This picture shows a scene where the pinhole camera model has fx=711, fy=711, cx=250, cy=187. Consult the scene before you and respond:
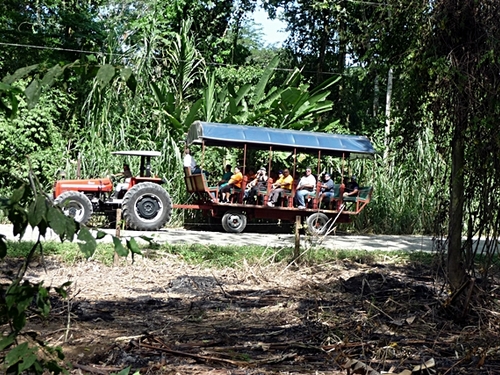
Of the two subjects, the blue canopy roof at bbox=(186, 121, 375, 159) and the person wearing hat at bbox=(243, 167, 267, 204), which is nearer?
the blue canopy roof at bbox=(186, 121, 375, 159)

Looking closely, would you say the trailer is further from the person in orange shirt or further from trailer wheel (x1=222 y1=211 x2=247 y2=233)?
the person in orange shirt

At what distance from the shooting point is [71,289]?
28.0 feet

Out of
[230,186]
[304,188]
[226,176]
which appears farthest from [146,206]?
[304,188]

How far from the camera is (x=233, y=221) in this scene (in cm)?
1639

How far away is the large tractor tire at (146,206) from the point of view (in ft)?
49.8

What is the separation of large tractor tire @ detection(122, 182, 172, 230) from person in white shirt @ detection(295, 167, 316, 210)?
9.86 ft

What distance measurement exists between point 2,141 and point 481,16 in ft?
45.6

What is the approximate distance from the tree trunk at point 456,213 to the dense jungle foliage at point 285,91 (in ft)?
0.05

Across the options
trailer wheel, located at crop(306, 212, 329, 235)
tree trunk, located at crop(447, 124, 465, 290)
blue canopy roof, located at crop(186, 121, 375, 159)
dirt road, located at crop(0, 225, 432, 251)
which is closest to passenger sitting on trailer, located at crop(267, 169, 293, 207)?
blue canopy roof, located at crop(186, 121, 375, 159)

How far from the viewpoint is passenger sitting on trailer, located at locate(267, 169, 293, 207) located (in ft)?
53.7

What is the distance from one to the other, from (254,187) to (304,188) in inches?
47.9

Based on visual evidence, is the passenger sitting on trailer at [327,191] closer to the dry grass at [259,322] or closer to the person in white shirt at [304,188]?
the person in white shirt at [304,188]

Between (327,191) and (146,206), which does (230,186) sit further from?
(327,191)

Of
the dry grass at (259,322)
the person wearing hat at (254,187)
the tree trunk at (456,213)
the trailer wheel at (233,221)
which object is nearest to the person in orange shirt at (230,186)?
the person wearing hat at (254,187)
